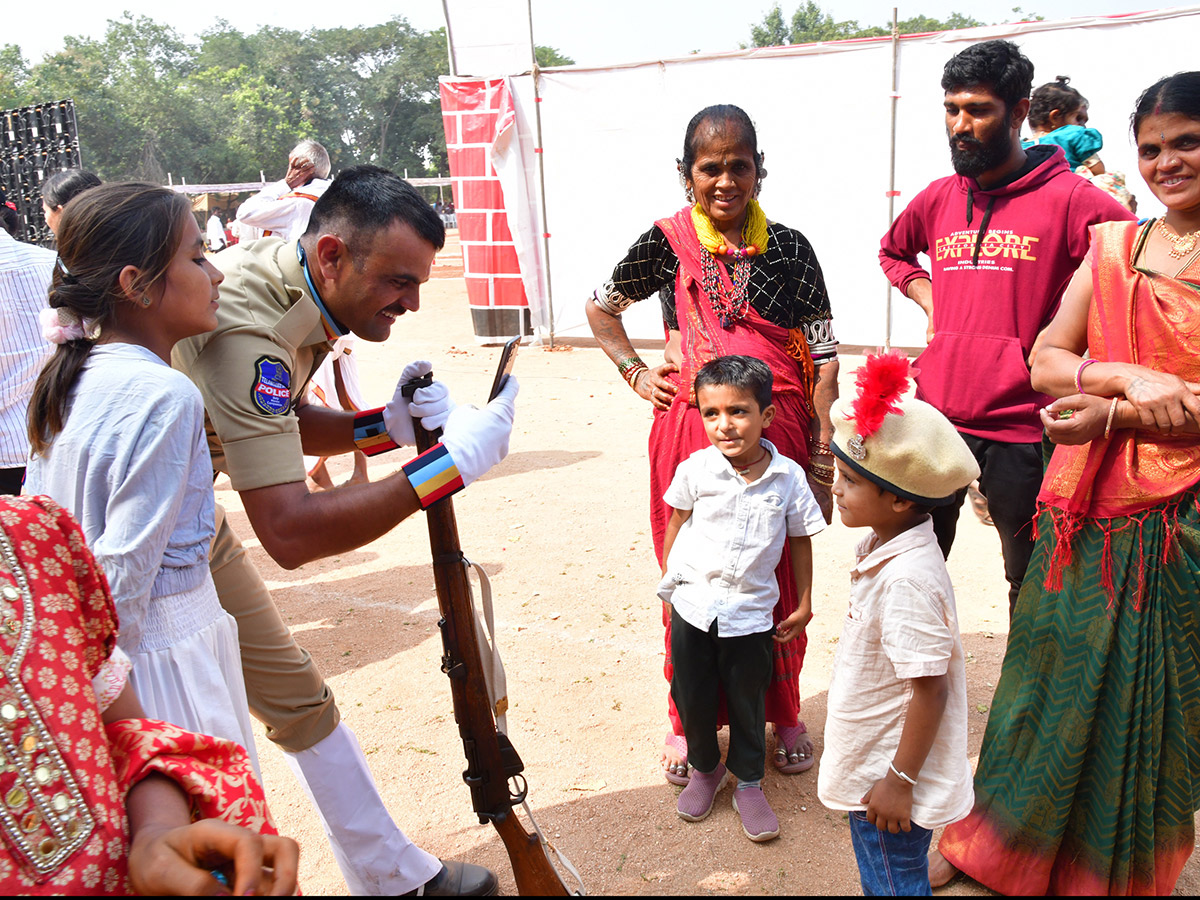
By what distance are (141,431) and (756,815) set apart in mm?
2065

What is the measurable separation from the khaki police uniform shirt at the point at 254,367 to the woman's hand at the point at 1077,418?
1.79 meters

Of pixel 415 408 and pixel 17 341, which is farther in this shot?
pixel 17 341

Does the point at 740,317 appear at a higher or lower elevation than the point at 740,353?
higher

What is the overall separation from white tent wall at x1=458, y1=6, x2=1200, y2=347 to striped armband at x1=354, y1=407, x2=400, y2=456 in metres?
7.52

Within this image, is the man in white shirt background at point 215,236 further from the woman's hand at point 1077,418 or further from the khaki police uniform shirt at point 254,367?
the woman's hand at point 1077,418

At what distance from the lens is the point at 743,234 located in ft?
9.28

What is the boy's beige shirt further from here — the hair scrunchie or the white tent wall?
the white tent wall

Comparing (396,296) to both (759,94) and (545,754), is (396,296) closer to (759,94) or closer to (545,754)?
(545,754)

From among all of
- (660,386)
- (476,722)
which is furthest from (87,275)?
(660,386)

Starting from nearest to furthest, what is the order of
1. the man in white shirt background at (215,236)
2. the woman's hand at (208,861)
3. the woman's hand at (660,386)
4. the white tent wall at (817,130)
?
the woman's hand at (208,861)
the woman's hand at (660,386)
the white tent wall at (817,130)
the man in white shirt background at (215,236)

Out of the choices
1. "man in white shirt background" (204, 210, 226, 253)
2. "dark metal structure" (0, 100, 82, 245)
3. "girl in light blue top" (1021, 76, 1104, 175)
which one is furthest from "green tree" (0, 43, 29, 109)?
"girl in light blue top" (1021, 76, 1104, 175)

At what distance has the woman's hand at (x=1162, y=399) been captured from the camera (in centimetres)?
203

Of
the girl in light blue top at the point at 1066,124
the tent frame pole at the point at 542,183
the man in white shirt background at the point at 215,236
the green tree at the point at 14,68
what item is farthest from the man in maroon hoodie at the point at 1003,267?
the green tree at the point at 14,68

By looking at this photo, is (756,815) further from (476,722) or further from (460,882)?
(476,722)
